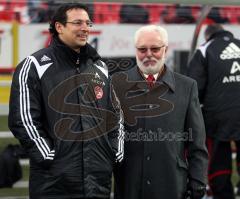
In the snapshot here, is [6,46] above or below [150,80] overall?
below

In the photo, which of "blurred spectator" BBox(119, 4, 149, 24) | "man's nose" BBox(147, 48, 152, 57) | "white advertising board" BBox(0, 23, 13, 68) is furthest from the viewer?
"blurred spectator" BBox(119, 4, 149, 24)

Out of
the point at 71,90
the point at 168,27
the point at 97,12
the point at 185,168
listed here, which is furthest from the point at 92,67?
the point at 168,27

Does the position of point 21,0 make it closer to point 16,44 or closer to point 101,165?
point 16,44

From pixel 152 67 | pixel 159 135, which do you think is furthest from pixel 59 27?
pixel 159 135

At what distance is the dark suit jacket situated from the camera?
14.4 ft

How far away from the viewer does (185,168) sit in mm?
4453

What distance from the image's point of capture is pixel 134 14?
8.23 meters

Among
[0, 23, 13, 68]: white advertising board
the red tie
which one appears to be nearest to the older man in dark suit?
the red tie

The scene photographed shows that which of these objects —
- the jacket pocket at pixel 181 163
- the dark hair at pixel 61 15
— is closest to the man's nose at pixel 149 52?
the dark hair at pixel 61 15

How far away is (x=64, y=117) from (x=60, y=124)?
0.16 feet

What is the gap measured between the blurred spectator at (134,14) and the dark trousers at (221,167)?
1.87m

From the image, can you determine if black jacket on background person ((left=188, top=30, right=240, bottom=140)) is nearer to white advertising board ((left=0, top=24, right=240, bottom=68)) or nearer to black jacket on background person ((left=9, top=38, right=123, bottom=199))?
white advertising board ((left=0, top=24, right=240, bottom=68))

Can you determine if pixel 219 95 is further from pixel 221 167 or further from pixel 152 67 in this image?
pixel 152 67

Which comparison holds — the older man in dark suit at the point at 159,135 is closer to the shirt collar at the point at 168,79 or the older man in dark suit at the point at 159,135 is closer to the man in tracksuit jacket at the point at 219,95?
the shirt collar at the point at 168,79
